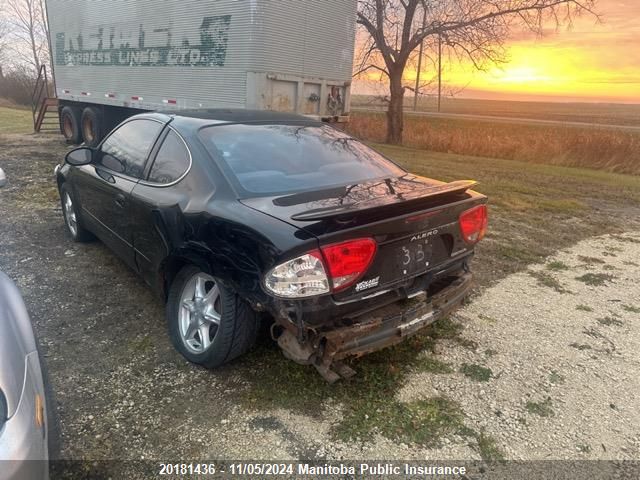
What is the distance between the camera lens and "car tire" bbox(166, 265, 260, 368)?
2584mm

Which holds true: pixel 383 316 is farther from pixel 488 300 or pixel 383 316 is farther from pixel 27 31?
pixel 27 31

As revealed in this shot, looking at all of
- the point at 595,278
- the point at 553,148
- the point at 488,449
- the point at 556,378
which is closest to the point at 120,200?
the point at 488,449

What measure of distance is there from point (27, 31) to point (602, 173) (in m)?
44.3

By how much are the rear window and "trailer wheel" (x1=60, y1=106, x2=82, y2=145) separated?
1219 cm

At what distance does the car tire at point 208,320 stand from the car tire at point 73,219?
234cm

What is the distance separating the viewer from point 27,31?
38.2 metres

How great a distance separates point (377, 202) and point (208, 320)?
1278 mm

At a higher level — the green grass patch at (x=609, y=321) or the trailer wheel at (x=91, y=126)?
the trailer wheel at (x=91, y=126)

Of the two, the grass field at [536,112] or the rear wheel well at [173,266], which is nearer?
the rear wheel well at [173,266]

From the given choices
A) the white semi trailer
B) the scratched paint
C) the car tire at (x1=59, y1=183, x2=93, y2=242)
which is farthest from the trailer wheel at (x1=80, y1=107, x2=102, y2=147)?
the car tire at (x1=59, y1=183, x2=93, y2=242)

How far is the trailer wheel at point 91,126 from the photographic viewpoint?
1234 cm

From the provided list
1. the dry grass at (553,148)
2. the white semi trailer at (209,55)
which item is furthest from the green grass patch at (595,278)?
the dry grass at (553,148)

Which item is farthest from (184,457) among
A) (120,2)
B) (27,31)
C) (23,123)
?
(27,31)

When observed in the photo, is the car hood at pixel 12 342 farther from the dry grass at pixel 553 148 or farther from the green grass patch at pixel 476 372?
the dry grass at pixel 553 148
